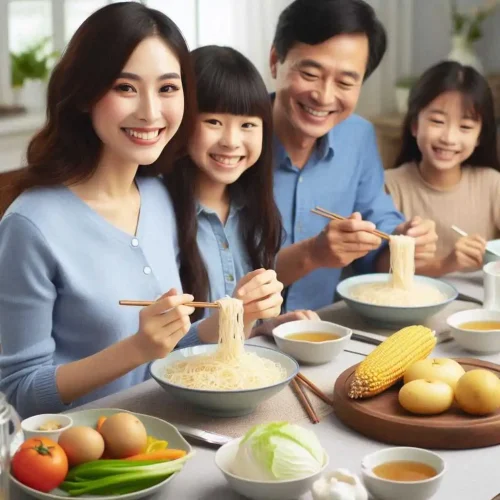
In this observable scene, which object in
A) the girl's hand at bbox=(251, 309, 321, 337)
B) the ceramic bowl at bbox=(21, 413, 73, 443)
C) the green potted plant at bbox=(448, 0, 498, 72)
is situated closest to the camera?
the ceramic bowl at bbox=(21, 413, 73, 443)

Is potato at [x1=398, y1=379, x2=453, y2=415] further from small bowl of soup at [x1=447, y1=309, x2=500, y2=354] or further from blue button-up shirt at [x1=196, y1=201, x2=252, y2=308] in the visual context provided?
blue button-up shirt at [x1=196, y1=201, x2=252, y2=308]

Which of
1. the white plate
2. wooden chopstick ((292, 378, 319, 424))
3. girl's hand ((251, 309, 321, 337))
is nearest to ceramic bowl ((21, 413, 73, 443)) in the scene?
the white plate

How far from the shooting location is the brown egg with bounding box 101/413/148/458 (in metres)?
1.39

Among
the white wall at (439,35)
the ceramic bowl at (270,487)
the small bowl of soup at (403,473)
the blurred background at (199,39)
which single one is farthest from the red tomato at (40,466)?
the white wall at (439,35)

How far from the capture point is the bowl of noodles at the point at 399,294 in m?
2.16

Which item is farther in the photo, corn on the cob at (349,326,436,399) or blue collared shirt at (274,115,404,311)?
blue collared shirt at (274,115,404,311)

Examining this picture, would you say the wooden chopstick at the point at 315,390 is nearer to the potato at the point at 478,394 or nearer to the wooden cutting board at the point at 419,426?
the wooden cutting board at the point at 419,426

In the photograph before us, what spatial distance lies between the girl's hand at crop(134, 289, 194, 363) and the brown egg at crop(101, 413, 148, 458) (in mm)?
243

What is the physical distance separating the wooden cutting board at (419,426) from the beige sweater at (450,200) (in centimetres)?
159

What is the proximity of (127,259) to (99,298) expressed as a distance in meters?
0.12

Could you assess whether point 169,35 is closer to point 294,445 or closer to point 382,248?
point 294,445

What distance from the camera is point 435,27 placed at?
5.16 m

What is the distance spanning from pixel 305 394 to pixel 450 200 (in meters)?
1.56

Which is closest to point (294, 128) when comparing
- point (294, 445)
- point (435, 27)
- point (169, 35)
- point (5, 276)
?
point (169, 35)
